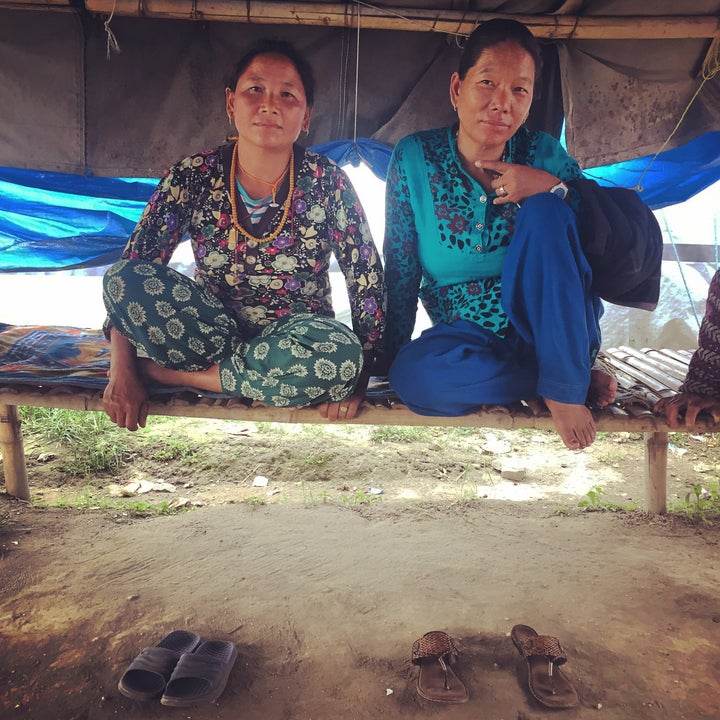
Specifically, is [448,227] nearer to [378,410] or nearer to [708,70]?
[378,410]

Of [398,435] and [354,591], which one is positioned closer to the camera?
[354,591]

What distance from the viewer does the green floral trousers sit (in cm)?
199

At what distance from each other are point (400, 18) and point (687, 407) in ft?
7.09

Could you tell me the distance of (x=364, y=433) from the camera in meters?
4.74

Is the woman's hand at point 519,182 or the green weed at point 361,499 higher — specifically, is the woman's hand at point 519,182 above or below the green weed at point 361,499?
above

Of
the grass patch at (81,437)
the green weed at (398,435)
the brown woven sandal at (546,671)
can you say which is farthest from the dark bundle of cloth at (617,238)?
the grass patch at (81,437)

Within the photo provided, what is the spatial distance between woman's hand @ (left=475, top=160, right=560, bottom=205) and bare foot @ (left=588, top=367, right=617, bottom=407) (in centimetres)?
69

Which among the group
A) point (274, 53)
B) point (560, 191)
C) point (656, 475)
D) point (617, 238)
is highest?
point (274, 53)

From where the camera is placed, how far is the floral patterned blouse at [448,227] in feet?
7.15

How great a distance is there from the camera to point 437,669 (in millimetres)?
1825

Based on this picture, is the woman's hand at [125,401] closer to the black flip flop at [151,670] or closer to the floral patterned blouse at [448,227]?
the black flip flop at [151,670]

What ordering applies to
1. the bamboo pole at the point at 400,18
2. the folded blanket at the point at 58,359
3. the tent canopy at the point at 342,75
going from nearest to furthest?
the folded blanket at the point at 58,359 < the bamboo pole at the point at 400,18 < the tent canopy at the point at 342,75

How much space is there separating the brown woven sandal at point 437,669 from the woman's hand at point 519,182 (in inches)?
56.9

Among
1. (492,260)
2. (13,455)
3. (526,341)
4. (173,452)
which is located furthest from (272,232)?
(173,452)
